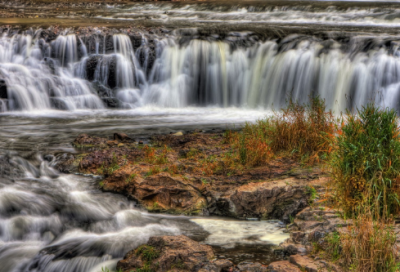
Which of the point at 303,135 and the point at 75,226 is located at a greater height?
the point at 303,135

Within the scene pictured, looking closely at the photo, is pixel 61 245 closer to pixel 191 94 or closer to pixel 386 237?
pixel 386 237

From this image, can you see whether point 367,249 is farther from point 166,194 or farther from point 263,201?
point 166,194

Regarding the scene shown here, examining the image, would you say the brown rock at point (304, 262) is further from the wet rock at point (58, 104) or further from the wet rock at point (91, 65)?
the wet rock at point (91, 65)

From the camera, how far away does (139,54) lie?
14.2m

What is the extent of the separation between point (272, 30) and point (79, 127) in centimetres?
685

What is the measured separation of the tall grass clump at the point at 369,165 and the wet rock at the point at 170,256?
1.55 metres

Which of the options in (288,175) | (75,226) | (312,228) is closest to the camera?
(312,228)

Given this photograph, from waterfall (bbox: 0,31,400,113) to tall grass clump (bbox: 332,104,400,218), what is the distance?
267 inches

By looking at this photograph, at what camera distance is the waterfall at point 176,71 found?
12448mm

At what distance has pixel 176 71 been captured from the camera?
549 inches

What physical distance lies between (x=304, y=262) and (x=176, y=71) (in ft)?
33.0

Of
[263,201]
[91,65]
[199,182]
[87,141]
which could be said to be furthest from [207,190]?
[91,65]

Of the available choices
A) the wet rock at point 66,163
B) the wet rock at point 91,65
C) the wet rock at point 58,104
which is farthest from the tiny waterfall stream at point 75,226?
the wet rock at point 91,65

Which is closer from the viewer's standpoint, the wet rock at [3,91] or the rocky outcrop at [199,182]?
the rocky outcrop at [199,182]
